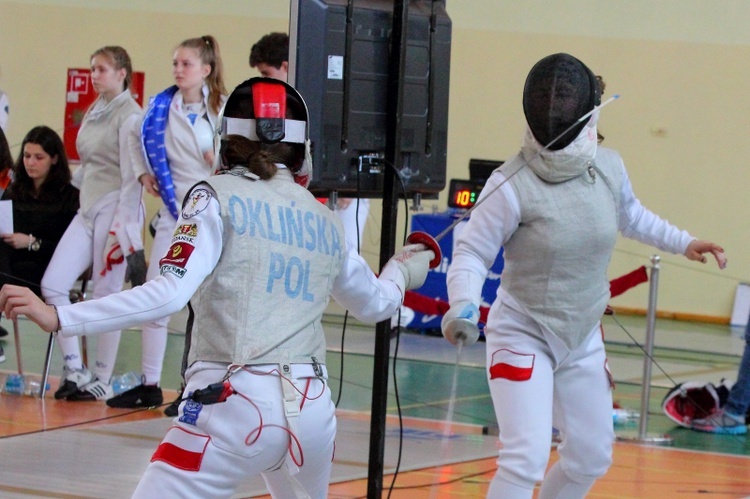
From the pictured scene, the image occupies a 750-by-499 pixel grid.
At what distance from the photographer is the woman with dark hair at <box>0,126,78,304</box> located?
5387mm

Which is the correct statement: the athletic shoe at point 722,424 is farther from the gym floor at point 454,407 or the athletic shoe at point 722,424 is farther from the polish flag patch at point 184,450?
the polish flag patch at point 184,450

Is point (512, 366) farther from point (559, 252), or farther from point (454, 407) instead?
point (454, 407)

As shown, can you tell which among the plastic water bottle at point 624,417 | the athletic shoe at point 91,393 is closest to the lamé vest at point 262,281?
the athletic shoe at point 91,393

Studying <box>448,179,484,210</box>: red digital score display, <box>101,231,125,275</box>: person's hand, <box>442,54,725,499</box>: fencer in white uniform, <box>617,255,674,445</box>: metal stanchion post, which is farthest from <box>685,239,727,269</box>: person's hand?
<box>448,179,484,210</box>: red digital score display

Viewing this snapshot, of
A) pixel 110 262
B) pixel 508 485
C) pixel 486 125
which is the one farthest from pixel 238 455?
pixel 486 125

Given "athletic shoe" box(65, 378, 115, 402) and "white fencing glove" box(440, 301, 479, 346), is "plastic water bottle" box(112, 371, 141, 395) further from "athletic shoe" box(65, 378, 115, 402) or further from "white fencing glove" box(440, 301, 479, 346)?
"white fencing glove" box(440, 301, 479, 346)

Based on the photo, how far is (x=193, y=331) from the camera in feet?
7.27

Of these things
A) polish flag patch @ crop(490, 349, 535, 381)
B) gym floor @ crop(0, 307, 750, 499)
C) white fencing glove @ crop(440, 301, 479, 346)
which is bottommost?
gym floor @ crop(0, 307, 750, 499)

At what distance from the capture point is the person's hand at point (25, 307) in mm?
1919

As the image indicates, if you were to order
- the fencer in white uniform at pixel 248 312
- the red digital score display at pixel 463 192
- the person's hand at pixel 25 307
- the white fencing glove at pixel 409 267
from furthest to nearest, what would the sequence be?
the red digital score display at pixel 463 192
the white fencing glove at pixel 409 267
the fencer in white uniform at pixel 248 312
the person's hand at pixel 25 307

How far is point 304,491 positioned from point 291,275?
1.44 feet

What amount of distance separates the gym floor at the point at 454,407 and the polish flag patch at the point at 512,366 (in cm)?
27

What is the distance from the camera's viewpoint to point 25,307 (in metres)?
1.92

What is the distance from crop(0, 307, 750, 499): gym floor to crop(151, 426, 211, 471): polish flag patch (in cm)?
78
